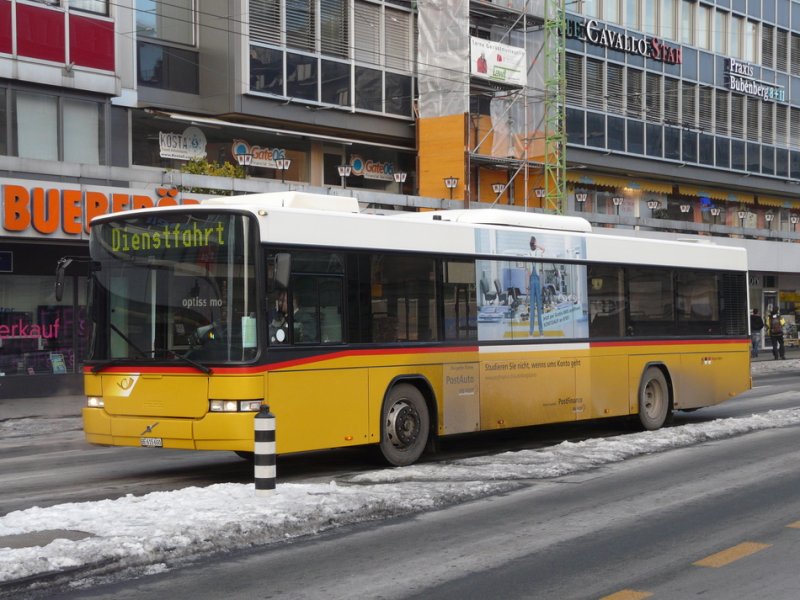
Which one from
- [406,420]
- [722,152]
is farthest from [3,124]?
[722,152]

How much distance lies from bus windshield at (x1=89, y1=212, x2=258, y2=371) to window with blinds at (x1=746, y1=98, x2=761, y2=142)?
42029 millimetres

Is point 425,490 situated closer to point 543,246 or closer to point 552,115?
point 543,246

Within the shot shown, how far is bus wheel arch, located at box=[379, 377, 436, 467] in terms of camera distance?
13.1 metres

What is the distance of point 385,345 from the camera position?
43.2 feet

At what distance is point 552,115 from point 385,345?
26783mm

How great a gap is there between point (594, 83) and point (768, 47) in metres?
14.9

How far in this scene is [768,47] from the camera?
2050 inches

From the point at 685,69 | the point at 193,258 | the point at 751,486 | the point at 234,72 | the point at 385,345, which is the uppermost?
the point at 685,69

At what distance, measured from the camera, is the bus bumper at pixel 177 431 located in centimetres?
1148

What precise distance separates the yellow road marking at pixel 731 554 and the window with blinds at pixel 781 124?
4627 centimetres

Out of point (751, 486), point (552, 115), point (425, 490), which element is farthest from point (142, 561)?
point (552, 115)

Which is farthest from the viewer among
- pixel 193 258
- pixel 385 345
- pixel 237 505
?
pixel 385 345

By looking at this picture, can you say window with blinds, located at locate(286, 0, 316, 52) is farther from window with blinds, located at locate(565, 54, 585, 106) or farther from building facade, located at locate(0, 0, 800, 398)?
window with blinds, located at locate(565, 54, 585, 106)

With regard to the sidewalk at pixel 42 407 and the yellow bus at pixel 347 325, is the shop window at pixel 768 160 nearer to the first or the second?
the sidewalk at pixel 42 407
